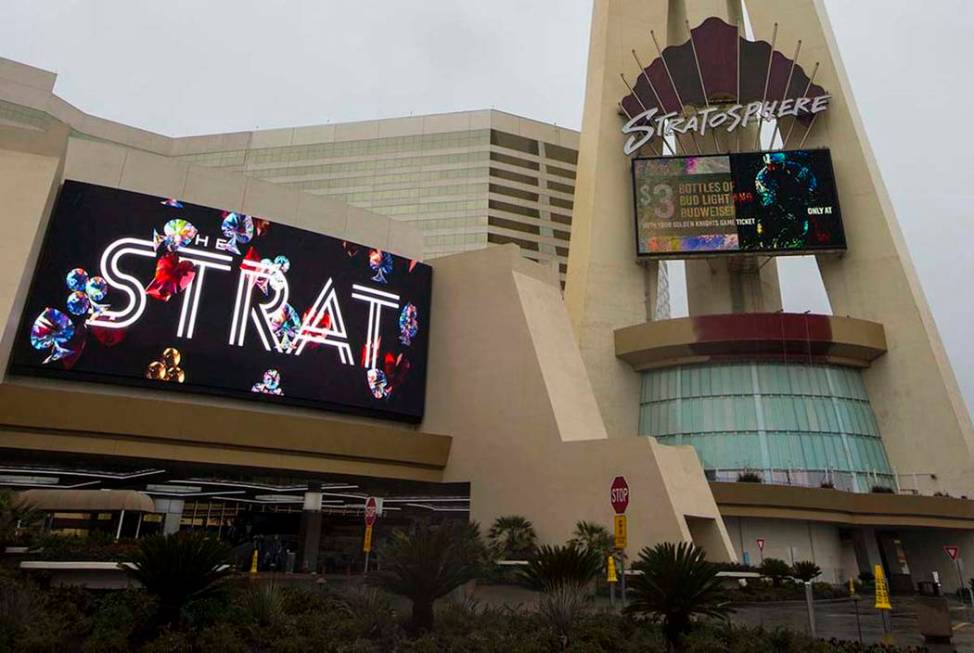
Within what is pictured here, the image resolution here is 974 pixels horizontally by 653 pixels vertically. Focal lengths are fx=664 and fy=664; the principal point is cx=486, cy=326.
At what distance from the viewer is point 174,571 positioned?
1156 centimetres

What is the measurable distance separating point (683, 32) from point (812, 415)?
119 feet

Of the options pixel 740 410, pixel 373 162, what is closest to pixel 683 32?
pixel 740 410

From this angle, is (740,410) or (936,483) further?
(740,410)

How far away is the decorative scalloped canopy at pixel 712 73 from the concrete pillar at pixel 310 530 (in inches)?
1500

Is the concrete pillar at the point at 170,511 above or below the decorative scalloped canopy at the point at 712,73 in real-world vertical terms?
below

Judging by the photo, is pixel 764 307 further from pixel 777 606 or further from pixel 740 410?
pixel 777 606

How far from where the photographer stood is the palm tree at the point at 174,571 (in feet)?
37.9

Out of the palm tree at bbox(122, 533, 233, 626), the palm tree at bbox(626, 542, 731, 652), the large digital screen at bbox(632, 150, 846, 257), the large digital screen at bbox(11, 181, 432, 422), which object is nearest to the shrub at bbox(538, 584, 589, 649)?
the palm tree at bbox(626, 542, 731, 652)

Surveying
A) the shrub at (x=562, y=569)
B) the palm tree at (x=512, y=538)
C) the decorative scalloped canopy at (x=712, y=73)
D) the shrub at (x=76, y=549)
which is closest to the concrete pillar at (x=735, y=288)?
the decorative scalloped canopy at (x=712, y=73)

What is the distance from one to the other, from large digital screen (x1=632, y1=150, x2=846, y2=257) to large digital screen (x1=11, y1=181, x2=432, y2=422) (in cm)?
2373

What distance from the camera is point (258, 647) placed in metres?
11.3

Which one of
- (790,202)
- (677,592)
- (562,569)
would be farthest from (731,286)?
(677,592)

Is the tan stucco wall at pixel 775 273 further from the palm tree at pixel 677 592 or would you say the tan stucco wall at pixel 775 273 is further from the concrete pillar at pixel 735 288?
the palm tree at pixel 677 592

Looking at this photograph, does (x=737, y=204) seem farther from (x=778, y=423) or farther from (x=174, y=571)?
(x=174, y=571)
